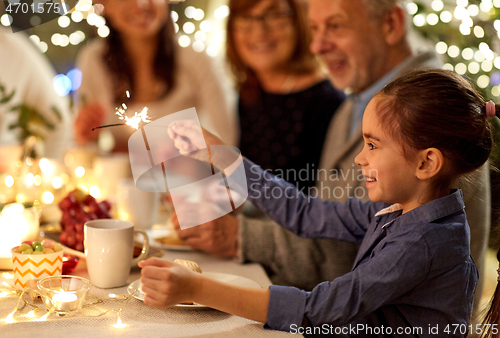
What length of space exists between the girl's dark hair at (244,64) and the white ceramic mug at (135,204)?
104 centimetres

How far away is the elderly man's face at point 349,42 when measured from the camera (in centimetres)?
131

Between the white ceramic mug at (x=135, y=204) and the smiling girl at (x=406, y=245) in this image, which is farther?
the white ceramic mug at (x=135, y=204)

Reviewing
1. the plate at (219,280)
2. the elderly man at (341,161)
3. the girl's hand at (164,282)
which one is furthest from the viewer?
the elderly man at (341,161)

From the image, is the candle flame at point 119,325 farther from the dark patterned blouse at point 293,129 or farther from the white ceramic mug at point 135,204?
the dark patterned blouse at point 293,129

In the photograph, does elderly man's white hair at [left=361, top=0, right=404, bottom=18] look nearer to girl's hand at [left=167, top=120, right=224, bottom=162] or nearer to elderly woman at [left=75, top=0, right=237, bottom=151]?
girl's hand at [left=167, top=120, right=224, bottom=162]

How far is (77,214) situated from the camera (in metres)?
0.95

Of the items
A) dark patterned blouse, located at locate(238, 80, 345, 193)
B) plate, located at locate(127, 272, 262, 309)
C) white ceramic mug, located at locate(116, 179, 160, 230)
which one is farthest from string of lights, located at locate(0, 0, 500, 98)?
plate, located at locate(127, 272, 262, 309)

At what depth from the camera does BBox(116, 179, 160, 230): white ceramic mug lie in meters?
1.14

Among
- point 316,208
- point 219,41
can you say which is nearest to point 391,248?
point 316,208

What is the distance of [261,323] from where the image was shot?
670mm

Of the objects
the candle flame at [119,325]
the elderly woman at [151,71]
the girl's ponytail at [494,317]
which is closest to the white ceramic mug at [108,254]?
the candle flame at [119,325]

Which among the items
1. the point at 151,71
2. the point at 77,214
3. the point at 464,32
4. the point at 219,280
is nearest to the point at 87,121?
the point at 151,71

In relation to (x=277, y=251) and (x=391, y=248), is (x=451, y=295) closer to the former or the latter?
(x=391, y=248)

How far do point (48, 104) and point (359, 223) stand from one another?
1.90m
